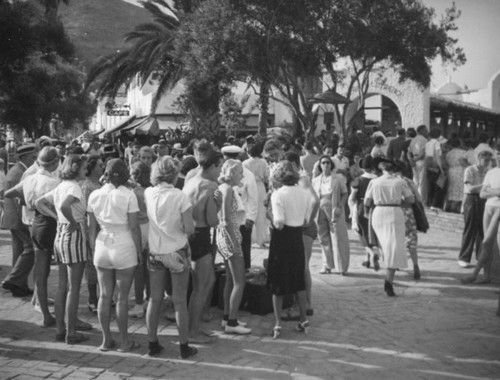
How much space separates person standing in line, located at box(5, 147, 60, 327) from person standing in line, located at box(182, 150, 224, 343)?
1.68 metres

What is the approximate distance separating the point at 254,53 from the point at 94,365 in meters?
13.2

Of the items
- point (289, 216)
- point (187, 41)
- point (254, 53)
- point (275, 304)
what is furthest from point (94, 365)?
point (187, 41)

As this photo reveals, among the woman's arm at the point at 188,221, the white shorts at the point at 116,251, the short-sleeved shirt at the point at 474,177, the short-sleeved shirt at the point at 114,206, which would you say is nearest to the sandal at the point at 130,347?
the white shorts at the point at 116,251

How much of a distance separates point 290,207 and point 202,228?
927 mm

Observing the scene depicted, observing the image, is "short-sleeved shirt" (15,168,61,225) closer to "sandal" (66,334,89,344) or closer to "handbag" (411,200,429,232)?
"sandal" (66,334,89,344)

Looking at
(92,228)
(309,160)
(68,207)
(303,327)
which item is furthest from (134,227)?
(309,160)

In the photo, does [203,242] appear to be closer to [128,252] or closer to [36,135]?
[128,252]

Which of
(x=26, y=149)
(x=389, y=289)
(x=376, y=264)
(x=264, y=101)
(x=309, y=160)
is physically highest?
(x=264, y=101)

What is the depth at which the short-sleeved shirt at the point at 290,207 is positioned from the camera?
5988 millimetres

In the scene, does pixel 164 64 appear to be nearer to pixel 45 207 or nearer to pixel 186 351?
pixel 45 207

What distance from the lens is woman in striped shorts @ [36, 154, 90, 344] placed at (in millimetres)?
5844

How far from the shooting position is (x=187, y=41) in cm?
1858

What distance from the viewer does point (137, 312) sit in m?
6.93

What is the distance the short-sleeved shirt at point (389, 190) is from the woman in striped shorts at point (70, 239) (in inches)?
148
